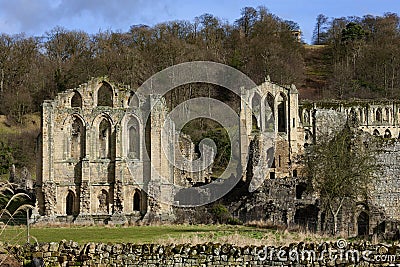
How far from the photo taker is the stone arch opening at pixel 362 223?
30.2 m

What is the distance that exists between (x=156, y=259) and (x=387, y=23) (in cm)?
8550

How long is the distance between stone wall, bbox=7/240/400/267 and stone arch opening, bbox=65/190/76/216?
22339 mm

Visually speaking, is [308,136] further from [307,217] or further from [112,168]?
[307,217]

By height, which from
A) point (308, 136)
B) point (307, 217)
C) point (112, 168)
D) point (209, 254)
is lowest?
point (307, 217)

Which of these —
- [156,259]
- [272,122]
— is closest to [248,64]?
[272,122]

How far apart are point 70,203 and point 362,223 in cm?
1660

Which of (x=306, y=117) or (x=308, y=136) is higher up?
(x=306, y=117)

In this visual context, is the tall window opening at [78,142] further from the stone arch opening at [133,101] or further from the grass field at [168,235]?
the grass field at [168,235]

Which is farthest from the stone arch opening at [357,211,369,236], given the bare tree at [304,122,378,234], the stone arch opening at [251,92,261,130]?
the stone arch opening at [251,92,261,130]

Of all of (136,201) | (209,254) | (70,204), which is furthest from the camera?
(70,204)

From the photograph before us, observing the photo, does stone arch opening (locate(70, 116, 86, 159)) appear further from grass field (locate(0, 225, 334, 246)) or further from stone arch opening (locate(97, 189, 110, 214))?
grass field (locate(0, 225, 334, 246))

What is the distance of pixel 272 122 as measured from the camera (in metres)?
50.5

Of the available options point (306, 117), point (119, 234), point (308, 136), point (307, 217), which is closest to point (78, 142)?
point (119, 234)

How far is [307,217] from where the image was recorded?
32750 millimetres
